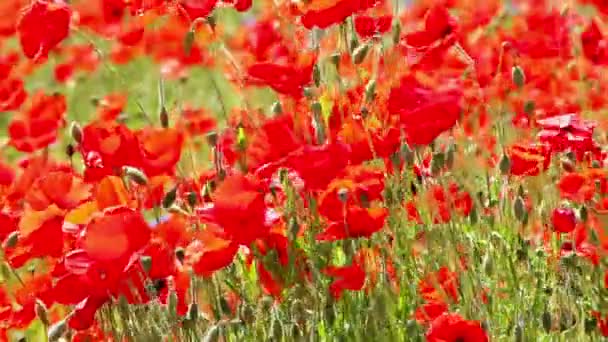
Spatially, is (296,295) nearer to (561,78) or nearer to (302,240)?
(302,240)

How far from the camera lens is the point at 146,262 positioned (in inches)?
93.7

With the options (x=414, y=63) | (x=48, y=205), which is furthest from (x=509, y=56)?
(x=48, y=205)

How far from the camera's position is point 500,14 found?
4.38m

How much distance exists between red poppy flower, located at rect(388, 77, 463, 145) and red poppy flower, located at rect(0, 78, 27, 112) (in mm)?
1584

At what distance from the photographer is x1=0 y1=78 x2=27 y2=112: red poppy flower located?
3.70m

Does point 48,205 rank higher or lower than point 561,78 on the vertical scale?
higher

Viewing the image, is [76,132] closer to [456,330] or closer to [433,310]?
[433,310]

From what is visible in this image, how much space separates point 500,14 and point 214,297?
2005 mm

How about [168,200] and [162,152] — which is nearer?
[162,152]

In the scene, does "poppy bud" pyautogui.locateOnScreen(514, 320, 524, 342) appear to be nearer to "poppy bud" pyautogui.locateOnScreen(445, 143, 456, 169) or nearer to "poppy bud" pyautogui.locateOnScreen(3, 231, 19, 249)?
"poppy bud" pyautogui.locateOnScreen(445, 143, 456, 169)

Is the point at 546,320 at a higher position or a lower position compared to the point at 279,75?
lower

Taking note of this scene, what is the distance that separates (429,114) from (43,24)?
95cm

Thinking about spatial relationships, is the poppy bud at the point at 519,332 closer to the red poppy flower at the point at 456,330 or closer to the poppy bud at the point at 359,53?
the red poppy flower at the point at 456,330

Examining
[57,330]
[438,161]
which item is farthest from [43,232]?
[438,161]
